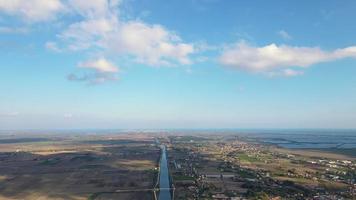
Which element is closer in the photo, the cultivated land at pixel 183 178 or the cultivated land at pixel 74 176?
the cultivated land at pixel 183 178

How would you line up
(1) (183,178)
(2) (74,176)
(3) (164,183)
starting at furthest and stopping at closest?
1. (2) (74,176)
2. (1) (183,178)
3. (3) (164,183)

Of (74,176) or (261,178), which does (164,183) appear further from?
(74,176)

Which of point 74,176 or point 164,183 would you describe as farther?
point 74,176

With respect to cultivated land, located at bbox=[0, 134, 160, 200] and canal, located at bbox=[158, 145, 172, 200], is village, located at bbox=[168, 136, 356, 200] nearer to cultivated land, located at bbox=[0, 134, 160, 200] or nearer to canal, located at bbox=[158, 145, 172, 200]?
canal, located at bbox=[158, 145, 172, 200]

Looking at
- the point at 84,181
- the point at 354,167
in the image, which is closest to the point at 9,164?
the point at 84,181

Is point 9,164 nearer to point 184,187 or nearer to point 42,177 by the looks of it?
point 42,177

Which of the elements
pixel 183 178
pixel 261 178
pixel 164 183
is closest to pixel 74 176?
pixel 164 183

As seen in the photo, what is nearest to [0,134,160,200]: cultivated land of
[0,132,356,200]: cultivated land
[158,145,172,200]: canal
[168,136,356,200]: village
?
[0,132,356,200]: cultivated land

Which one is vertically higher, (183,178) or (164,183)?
(183,178)

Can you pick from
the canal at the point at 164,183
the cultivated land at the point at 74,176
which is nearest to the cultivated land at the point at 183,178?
the cultivated land at the point at 74,176

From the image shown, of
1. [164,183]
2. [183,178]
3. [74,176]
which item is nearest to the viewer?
[164,183]

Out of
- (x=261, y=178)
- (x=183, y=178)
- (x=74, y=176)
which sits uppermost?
(x=74, y=176)

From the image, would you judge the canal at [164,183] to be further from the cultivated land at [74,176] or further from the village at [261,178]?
the cultivated land at [74,176]
